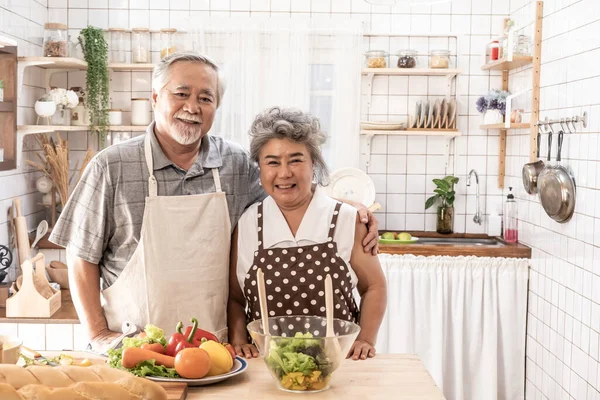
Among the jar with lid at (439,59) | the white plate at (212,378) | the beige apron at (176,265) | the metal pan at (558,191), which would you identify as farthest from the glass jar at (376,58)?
the white plate at (212,378)

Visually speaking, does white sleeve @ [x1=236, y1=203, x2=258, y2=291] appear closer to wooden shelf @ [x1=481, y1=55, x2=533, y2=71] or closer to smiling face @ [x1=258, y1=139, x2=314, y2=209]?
smiling face @ [x1=258, y1=139, x2=314, y2=209]

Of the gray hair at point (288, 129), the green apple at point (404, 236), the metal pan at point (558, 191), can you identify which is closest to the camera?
the gray hair at point (288, 129)

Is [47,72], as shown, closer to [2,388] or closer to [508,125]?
[508,125]

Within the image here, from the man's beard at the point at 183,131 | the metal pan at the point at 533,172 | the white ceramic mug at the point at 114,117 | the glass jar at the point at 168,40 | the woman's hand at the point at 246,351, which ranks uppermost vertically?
the glass jar at the point at 168,40

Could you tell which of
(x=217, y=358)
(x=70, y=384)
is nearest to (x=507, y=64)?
(x=217, y=358)

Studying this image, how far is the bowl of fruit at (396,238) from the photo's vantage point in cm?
463

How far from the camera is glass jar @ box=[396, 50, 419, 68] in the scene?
4910 millimetres

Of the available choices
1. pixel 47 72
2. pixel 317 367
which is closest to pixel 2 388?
pixel 317 367

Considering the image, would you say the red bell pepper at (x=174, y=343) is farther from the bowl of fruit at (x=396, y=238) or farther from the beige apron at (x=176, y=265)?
the bowl of fruit at (x=396, y=238)

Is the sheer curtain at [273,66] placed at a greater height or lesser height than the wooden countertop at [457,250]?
greater

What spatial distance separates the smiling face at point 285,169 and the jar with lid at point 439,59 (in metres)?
2.79

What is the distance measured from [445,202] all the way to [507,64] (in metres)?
→ 0.96

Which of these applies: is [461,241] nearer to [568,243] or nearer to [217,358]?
[568,243]

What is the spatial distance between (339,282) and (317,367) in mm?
557
